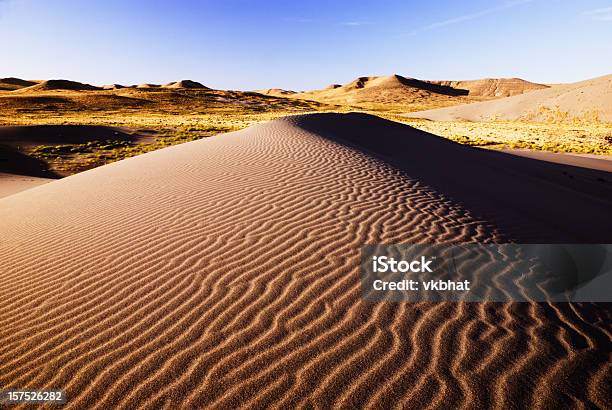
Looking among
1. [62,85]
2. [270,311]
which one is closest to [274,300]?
[270,311]

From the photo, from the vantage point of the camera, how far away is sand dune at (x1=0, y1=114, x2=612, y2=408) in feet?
8.11

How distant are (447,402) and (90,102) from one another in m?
71.1

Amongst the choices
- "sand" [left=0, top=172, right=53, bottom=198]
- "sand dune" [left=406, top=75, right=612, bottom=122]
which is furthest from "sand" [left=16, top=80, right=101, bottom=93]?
"sand" [left=0, top=172, right=53, bottom=198]

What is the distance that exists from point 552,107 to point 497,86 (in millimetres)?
143499

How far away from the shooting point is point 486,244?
444 centimetres

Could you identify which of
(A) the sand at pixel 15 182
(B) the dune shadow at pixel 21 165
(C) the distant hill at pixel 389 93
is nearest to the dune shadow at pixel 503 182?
(A) the sand at pixel 15 182

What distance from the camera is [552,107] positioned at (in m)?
46.1

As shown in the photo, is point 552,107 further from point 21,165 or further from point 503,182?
point 21,165

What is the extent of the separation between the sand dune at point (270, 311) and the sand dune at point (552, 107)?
44.0 metres

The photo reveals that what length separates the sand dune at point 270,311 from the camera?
8.11 feet

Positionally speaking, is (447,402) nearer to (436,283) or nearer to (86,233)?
(436,283)

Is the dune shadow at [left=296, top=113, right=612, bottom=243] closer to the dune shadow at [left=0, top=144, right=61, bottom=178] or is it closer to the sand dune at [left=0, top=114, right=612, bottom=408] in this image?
the sand dune at [left=0, top=114, right=612, bottom=408]

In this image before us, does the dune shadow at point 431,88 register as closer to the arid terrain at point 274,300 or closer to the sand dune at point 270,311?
the arid terrain at point 274,300

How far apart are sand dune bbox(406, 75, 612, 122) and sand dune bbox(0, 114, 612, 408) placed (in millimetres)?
44003
